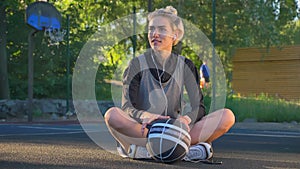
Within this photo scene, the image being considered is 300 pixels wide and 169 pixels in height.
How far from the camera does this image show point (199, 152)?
449 cm

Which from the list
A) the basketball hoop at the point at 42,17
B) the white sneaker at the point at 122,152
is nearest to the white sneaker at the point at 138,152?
the white sneaker at the point at 122,152

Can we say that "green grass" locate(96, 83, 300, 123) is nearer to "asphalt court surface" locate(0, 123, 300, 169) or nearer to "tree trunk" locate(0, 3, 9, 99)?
"tree trunk" locate(0, 3, 9, 99)

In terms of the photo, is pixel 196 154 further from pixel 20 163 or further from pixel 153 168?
pixel 20 163

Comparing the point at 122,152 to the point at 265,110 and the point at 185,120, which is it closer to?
the point at 185,120

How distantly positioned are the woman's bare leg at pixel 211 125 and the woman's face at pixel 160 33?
660 mm

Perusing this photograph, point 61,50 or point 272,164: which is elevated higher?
point 272,164

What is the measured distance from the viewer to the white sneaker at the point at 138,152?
4.50m

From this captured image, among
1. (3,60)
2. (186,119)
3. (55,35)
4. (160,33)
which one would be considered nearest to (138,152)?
(186,119)

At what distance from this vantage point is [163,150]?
425 centimetres

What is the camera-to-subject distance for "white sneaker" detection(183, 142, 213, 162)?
448 centimetres

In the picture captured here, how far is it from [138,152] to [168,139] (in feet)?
1.31

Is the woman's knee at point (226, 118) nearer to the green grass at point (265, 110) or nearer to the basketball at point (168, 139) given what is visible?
the basketball at point (168, 139)

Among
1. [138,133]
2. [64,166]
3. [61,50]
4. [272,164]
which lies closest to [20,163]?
[64,166]

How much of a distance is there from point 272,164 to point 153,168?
1.06 m
